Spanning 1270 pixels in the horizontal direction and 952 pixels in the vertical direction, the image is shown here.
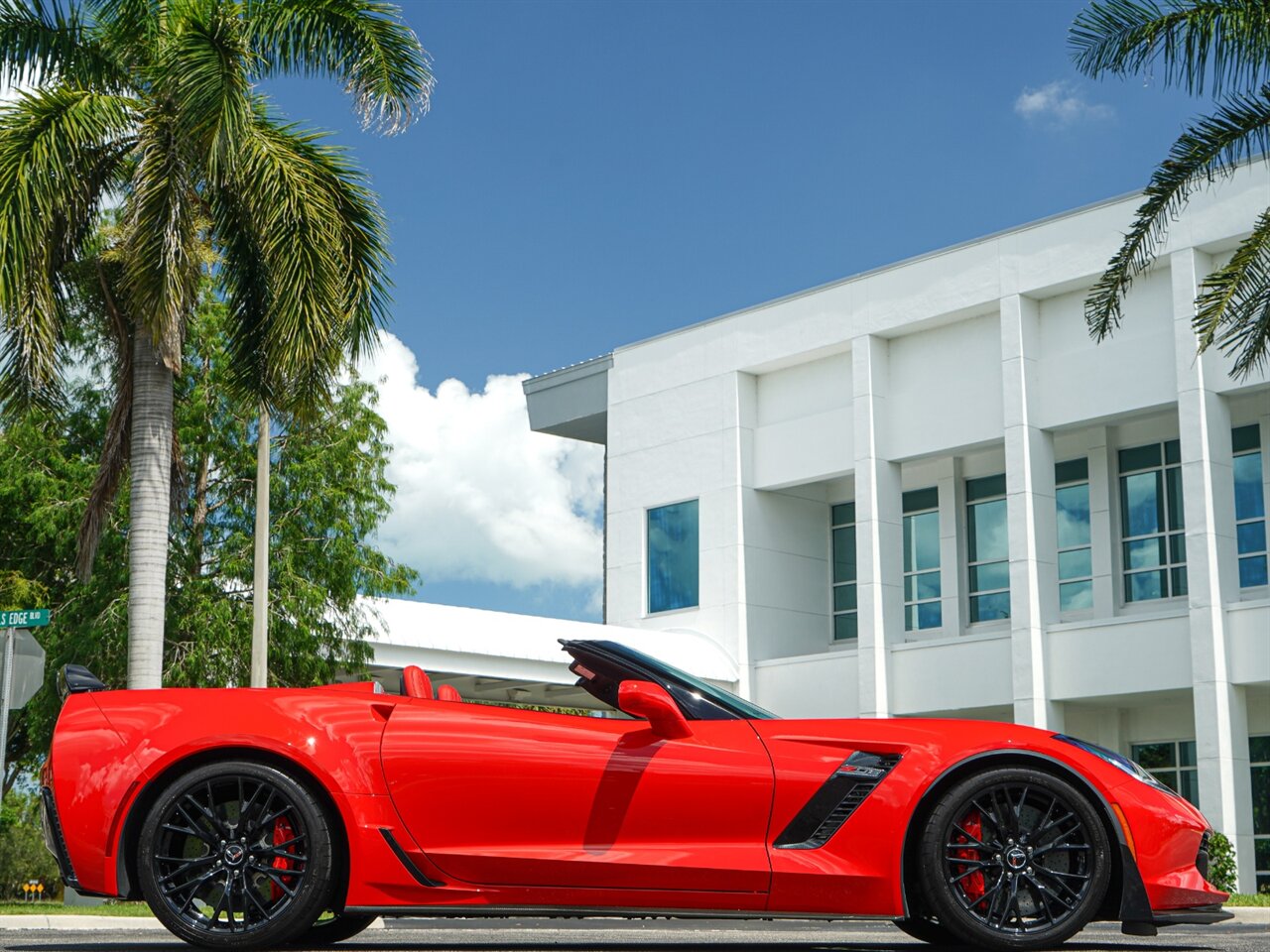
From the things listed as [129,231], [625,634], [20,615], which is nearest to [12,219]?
[129,231]

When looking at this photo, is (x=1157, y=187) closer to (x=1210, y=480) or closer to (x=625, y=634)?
(x=1210, y=480)

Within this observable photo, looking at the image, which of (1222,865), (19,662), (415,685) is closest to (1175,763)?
(1222,865)

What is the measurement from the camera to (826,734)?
18.9 feet

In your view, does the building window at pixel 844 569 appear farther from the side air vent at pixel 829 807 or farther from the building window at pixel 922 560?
the side air vent at pixel 829 807

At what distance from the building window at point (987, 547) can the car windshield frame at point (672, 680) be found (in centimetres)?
2704

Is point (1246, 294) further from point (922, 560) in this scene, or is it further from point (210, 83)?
point (922, 560)

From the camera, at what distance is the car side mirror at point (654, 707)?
555cm

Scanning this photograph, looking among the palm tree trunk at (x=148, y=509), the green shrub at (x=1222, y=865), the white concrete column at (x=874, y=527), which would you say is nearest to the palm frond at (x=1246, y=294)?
the green shrub at (x=1222, y=865)

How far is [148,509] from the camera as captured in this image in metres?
15.7

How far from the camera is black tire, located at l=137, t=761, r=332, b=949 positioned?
5.55m

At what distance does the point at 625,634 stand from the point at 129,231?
17.9m

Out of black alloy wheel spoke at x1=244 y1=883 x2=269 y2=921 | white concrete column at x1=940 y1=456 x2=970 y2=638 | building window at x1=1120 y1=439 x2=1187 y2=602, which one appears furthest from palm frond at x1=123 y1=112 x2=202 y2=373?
white concrete column at x1=940 y1=456 x2=970 y2=638

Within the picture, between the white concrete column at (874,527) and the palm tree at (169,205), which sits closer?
the palm tree at (169,205)

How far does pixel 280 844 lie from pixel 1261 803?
86.3 feet
